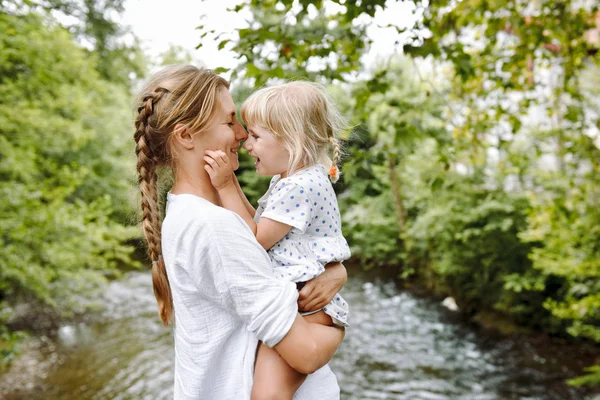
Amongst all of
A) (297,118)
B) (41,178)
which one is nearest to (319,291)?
(297,118)

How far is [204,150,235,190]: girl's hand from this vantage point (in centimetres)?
142

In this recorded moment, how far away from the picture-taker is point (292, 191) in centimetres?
156

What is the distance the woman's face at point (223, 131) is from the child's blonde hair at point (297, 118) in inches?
6.8

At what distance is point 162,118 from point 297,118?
1.45 feet

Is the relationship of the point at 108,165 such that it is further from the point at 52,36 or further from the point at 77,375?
the point at 77,375

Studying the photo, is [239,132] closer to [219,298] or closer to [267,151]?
[267,151]

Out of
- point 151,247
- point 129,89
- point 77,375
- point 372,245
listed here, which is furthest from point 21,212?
point 129,89

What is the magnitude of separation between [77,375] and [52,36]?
17.3ft

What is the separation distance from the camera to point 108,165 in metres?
13.5

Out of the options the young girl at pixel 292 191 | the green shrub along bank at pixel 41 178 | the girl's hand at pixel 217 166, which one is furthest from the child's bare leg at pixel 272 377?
the green shrub along bank at pixel 41 178

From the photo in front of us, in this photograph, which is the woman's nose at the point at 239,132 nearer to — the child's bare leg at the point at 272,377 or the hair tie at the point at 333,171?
the hair tie at the point at 333,171

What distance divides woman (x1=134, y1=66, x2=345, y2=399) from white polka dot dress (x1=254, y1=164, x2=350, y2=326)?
6 cm

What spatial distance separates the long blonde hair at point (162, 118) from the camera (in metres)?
1.42

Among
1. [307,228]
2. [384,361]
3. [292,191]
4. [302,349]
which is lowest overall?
[384,361]
